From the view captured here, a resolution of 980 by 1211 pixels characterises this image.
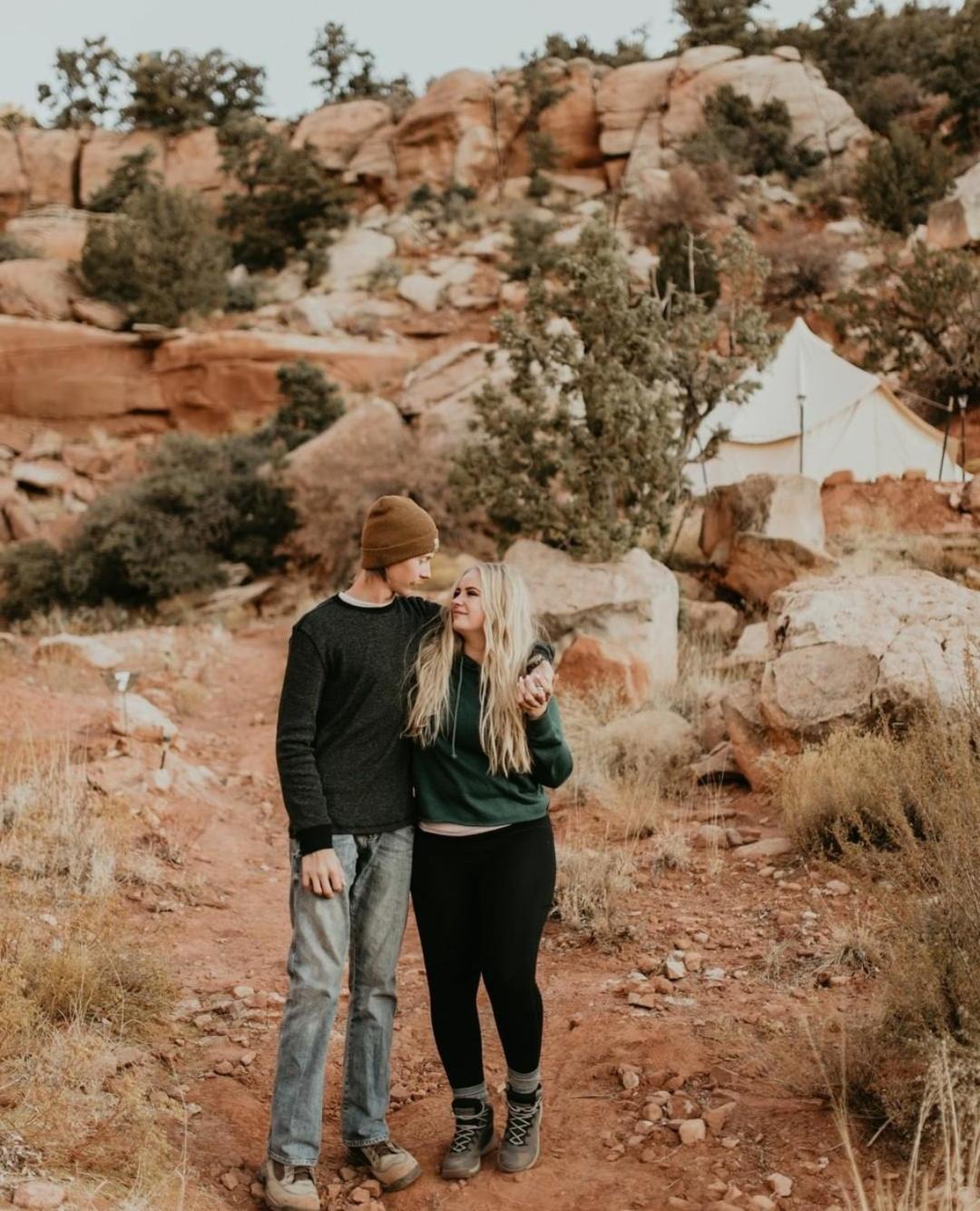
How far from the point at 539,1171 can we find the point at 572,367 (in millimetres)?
9114

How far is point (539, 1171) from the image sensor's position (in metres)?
3.09

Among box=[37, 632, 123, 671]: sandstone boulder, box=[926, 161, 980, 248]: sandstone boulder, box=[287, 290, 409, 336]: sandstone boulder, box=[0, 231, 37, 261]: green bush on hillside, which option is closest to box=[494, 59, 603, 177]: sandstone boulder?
box=[287, 290, 409, 336]: sandstone boulder

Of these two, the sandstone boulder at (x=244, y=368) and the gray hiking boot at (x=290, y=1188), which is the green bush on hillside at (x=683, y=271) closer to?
the sandstone boulder at (x=244, y=368)

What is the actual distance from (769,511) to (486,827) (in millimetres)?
9455

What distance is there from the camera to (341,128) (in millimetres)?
34750

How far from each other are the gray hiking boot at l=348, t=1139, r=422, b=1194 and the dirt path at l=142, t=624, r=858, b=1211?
4 centimetres

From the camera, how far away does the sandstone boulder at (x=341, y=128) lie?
34250 millimetres

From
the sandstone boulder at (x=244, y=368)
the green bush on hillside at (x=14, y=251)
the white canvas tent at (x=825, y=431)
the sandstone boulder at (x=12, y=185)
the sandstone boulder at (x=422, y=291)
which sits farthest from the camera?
the sandstone boulder at (x=12, y=185)

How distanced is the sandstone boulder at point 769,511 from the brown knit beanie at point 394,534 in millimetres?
9001

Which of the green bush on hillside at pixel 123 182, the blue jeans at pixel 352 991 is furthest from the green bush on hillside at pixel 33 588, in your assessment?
the green bush on hillside at pixel 123 182

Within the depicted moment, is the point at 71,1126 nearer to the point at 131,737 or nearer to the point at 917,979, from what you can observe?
the point at 917,979

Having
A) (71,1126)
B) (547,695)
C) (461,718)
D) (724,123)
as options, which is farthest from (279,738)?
(724,123)

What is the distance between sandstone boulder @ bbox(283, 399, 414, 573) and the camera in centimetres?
1547

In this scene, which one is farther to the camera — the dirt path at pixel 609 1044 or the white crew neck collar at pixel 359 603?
the white crew neck collar at pixel 359 603
